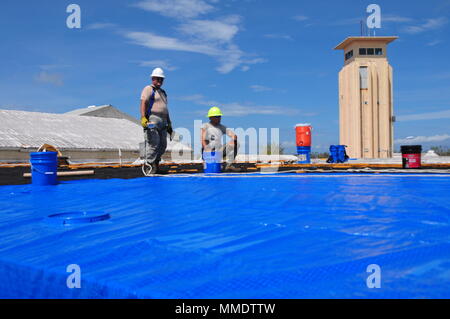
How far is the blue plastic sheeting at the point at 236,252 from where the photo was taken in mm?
1396

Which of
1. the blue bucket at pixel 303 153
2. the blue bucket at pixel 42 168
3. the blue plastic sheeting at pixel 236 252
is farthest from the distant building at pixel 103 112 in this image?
the blue plastic sheeting at pixel 236 252

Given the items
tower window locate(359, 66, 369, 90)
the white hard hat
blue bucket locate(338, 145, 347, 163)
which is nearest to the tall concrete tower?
tower window locate(359, 66, 369, 90)

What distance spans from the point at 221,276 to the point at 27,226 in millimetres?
1744

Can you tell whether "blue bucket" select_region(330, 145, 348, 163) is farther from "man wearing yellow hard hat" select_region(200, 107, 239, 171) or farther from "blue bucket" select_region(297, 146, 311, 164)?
"man wearing yellow hard hat" select_region(200, 107, 239, 171)

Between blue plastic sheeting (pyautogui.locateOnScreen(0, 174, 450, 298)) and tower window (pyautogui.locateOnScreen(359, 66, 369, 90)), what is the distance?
2464 cm

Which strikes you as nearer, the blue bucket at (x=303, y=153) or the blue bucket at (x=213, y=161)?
the blue bucket at (x=213, y=161)

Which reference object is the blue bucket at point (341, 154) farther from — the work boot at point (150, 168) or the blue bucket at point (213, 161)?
the work boot at point (150, 168)

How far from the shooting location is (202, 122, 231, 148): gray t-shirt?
8156 mm

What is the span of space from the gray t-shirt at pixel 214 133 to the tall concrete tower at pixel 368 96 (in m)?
20.2
